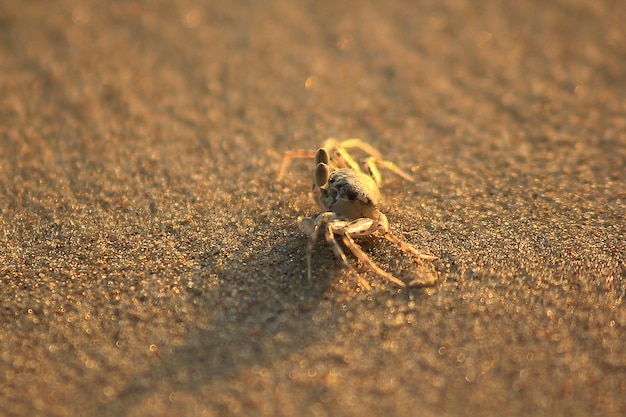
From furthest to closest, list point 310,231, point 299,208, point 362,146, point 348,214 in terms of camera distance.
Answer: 1. point 362,146
2. point 299,208
3. point 348,214
4. point 310,231

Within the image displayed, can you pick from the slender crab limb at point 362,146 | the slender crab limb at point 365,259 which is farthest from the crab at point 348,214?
the slender crab limb at point 362,146

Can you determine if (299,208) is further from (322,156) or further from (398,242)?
(398,242)

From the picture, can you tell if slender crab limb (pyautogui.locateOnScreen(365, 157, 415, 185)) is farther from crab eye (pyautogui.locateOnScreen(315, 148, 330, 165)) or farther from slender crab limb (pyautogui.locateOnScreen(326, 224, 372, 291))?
slender crab limb (pyautogui.locateOnScreen(326, 224, 372, 291))

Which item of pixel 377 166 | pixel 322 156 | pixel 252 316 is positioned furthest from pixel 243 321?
pixel 377 166

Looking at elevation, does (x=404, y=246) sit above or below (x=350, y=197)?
below

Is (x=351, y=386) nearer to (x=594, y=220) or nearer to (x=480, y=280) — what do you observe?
(x=480, y=280)

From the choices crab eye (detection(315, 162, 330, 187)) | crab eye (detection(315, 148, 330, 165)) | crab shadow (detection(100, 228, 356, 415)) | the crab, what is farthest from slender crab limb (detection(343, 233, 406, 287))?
crab eye (detection(315, 148, 330, 165))

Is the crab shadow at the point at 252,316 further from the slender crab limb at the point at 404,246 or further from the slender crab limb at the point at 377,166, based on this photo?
the slender crab limb at the point at 377,166
